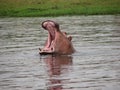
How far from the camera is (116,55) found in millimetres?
17516

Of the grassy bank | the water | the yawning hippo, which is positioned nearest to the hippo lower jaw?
the yawning hippo

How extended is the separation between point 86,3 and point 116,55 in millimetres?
35493

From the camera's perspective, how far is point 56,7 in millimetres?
50344

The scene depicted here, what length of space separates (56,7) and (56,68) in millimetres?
35634

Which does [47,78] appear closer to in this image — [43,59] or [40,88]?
[40,88]

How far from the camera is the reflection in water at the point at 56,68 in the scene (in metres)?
12.2

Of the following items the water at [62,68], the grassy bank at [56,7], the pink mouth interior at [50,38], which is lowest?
the grassy bank at [56,7]

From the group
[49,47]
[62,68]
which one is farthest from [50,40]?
[62,68]

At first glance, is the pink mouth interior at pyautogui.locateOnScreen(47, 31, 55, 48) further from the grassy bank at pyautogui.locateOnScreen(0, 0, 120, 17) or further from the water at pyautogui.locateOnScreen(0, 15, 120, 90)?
the grassy bank at pyautogui.locateOnScreen(0, 0, 120, 17)

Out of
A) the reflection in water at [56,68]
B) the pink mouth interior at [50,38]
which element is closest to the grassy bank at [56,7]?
the pink mouth interior at [50,38]

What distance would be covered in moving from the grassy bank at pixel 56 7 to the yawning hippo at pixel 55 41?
29324 mm

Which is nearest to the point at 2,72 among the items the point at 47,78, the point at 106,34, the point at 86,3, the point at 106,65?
the point at 47,78

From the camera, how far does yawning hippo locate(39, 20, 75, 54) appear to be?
57.3 feet

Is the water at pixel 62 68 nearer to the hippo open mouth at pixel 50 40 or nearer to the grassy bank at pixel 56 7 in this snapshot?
the hippo open mouth at pixel 50 40
